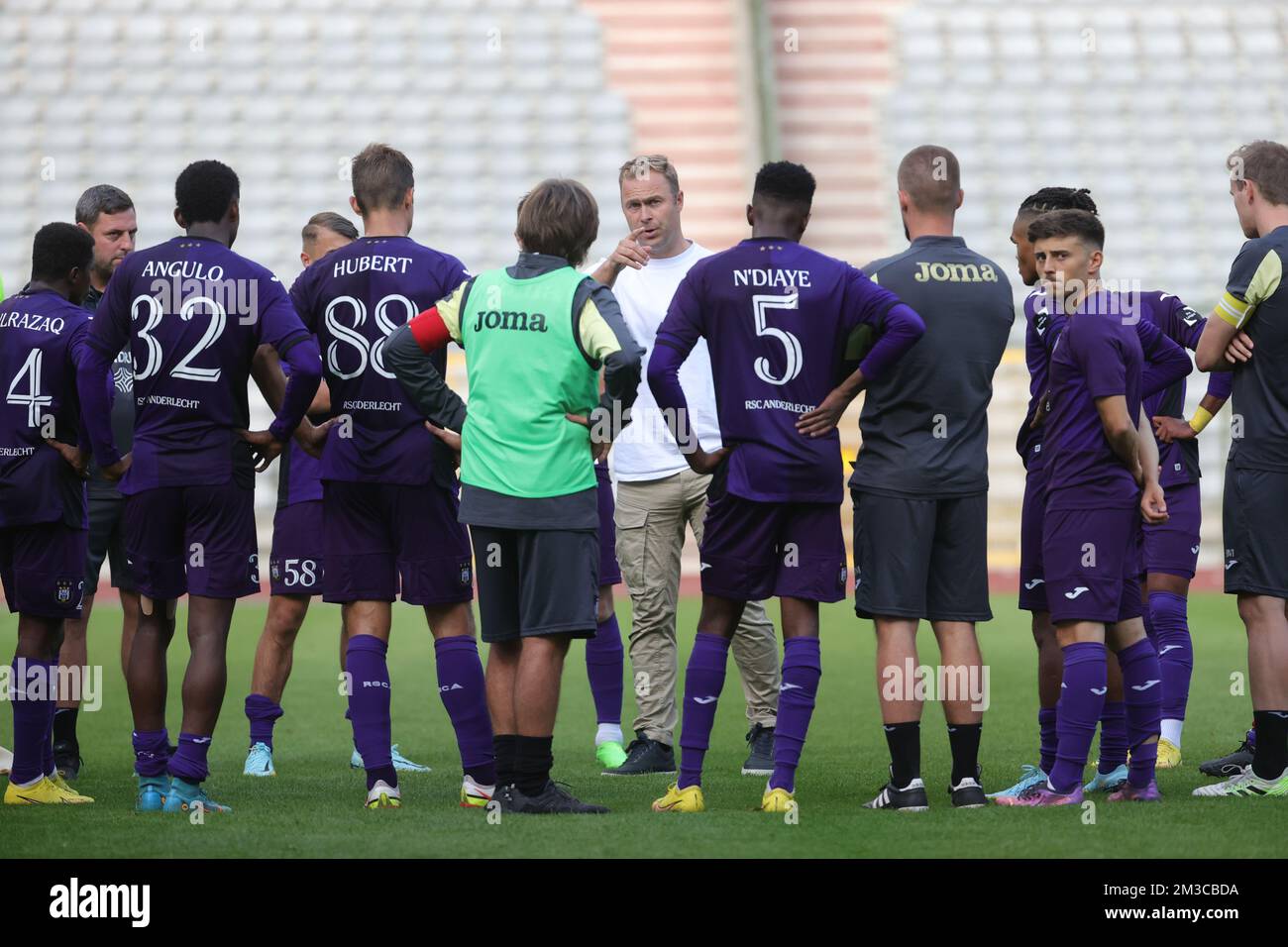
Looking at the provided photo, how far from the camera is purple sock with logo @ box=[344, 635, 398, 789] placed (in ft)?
18.8

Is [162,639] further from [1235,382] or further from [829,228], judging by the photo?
[829,228]

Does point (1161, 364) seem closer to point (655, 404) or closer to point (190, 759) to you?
point (655, 404)

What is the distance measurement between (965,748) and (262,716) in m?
2.88

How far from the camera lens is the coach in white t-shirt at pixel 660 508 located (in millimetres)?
7031

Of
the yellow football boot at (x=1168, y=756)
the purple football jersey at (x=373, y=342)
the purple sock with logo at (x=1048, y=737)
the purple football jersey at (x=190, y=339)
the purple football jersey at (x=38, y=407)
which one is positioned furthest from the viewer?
the yellow football boot at (x=1168, y=756)

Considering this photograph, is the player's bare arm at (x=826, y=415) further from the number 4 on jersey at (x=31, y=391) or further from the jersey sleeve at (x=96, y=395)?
the number 4 on jersey at (x=31, y=391)

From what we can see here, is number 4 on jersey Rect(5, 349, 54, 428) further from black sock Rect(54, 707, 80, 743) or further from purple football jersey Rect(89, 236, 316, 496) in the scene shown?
black sock Rect(54, 707, 80, 743)

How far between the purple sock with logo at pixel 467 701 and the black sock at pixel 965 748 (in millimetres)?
1545

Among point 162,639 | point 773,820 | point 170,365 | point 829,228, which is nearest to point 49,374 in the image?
point 170,365

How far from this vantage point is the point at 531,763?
18.0ft

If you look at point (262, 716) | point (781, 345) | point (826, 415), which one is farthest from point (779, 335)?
point (262, 716)

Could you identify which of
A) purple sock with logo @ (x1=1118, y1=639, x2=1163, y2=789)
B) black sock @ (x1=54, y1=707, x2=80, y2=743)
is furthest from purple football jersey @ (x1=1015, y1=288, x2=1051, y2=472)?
black sock @ (x1=54, y1=707, x2=80, y2=743)

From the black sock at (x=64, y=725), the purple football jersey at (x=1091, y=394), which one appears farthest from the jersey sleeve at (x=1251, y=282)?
the black sock at (x=64, y=725)
